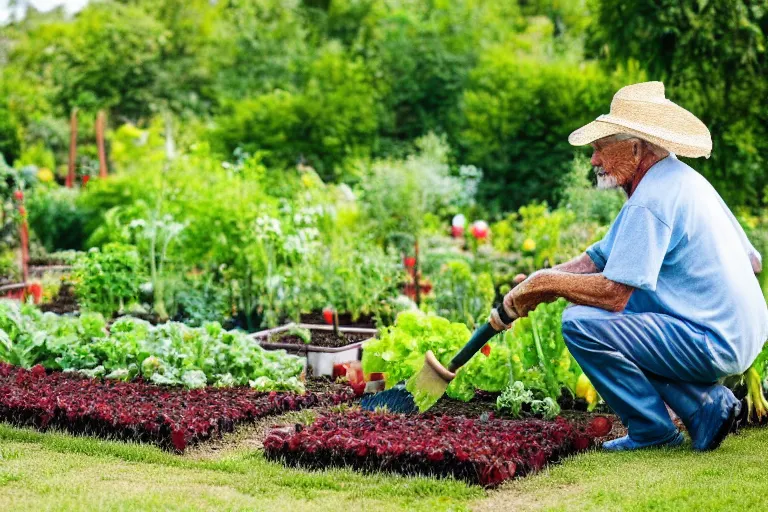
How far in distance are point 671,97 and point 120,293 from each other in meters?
4.86

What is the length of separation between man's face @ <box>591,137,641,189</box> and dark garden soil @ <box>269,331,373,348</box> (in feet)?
9.55

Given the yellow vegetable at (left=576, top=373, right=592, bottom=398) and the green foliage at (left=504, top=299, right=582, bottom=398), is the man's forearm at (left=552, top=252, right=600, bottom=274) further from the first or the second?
the yellow vegetable at (left=576, top=373, right=592, bottom=398)

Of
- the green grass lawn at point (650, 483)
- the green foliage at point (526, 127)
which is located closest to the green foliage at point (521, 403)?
the green grass lawn at point (650, 483)

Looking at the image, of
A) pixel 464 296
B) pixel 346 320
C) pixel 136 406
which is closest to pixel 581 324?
pixel 136 406

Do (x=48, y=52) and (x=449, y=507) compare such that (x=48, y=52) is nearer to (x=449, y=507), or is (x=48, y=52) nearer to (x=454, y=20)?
(x=454, y=20)

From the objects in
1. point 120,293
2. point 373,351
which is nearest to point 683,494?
point 373,351

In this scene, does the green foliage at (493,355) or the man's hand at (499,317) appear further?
the green foliage at (493,355)

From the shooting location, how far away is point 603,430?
493 centimetres

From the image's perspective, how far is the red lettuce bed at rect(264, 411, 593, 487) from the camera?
4.27 m

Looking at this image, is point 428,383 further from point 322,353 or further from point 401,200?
point 401,200

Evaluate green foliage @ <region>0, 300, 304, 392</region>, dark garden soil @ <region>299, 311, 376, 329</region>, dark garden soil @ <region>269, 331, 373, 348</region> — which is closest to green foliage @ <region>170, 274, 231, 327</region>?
dark garden soil @ <region>299, 311, 376, 329</region>

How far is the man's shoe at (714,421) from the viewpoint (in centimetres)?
453

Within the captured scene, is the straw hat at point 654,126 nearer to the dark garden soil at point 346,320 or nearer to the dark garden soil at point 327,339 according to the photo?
the dark garden soil at point 327,339

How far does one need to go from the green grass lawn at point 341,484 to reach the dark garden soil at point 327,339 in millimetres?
2448
